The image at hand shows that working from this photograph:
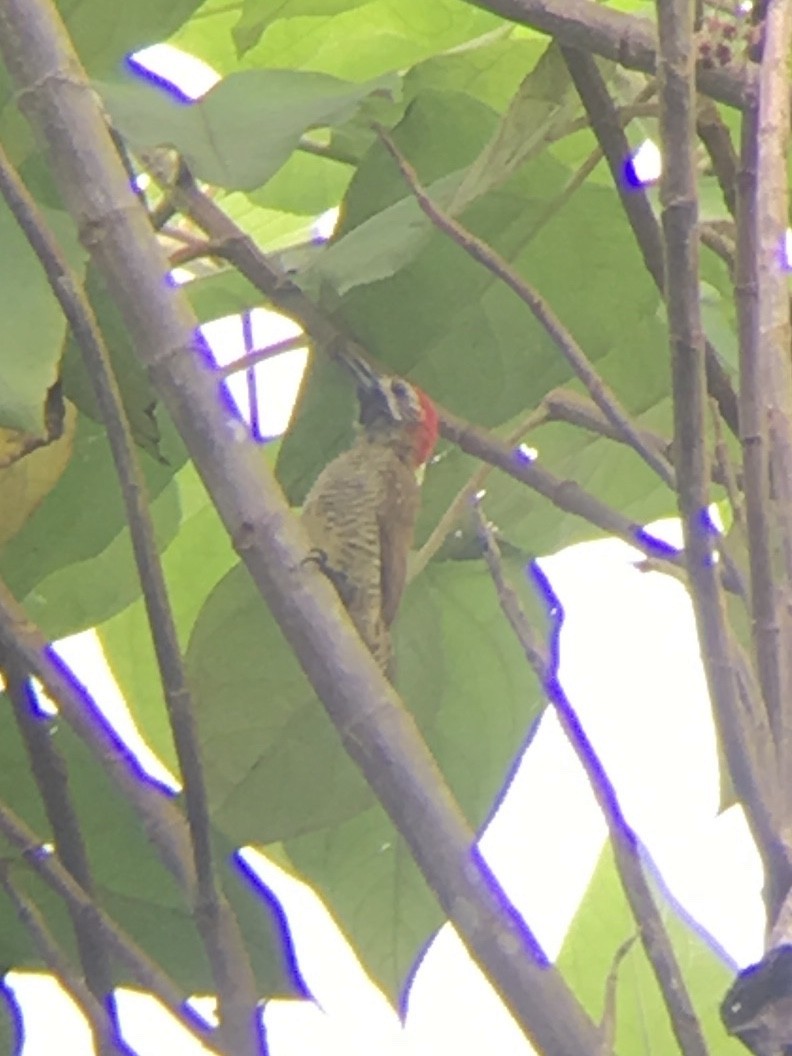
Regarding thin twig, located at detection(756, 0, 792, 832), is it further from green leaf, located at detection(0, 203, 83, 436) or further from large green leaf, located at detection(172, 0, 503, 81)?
large green leaf, located at detection(172, 0, 503, 81)

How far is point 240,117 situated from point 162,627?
0.81ft

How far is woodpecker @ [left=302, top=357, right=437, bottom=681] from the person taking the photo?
88cm

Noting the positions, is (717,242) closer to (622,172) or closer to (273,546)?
(622,172)

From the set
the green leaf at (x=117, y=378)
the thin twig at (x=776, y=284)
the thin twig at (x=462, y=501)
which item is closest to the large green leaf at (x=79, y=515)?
the green leaf at (x=117, y=378)

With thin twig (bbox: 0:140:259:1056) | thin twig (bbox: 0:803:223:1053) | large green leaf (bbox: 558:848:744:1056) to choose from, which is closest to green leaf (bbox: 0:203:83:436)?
thin twig (bbox: 0:140:259:1056)

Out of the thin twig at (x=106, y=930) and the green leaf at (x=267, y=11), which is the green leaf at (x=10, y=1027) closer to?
the thin twig at (x=106, y=930)

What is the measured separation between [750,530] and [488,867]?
0.13 meters

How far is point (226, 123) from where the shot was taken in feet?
2.33

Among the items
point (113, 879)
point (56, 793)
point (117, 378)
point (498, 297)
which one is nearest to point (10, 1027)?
point (113, 879)

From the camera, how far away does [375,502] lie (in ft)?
4.17

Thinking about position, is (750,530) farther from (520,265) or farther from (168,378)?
(520,265)

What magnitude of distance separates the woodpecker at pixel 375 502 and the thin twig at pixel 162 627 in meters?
0.22

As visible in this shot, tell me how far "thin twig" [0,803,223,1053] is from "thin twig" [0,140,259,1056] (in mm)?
13

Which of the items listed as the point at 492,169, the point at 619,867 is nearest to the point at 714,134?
the point at 492,169
